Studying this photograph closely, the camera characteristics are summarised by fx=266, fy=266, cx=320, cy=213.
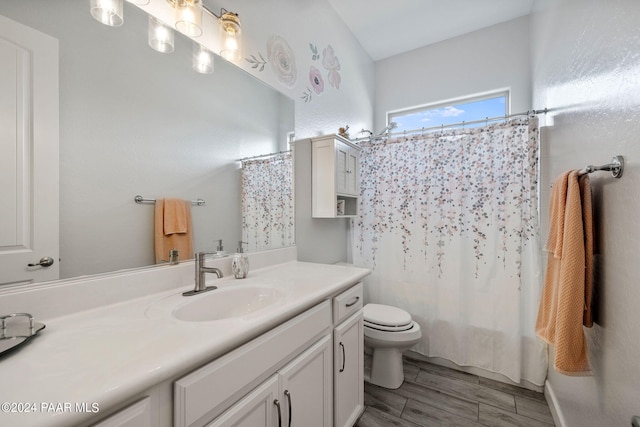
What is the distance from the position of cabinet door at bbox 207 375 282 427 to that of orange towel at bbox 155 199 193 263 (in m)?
0.64

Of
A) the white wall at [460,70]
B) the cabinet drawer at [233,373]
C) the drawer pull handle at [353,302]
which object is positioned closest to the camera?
the cabinet drawer at [233,373]

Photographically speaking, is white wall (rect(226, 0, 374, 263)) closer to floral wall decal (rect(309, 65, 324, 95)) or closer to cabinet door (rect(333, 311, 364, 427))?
floral wall decal (rect(309, 65, 324, 95))

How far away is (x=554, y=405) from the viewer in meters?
1.60

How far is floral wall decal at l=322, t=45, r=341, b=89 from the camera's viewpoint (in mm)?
2238

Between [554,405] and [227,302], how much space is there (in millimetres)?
2012

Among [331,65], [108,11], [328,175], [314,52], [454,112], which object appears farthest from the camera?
[454,112]

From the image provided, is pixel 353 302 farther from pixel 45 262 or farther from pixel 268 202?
pixel 45 262

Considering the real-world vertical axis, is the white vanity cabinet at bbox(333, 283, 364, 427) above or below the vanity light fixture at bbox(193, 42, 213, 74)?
below

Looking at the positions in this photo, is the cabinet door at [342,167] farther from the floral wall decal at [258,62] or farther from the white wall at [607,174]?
the white wall at [607,174]

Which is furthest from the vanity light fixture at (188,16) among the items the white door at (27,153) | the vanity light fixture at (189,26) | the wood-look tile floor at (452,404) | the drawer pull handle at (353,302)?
the wood-look tile floor at (452,404)

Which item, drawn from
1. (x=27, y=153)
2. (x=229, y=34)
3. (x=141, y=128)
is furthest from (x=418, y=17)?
(x=27, y=153)

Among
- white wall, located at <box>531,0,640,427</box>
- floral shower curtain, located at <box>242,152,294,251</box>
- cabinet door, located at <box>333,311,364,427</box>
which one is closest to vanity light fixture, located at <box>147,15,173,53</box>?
floral shower curtain, located at <box>242,152,294,251</box>

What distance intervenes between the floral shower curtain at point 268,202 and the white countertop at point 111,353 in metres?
0.58

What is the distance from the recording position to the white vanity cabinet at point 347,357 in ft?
4.10
